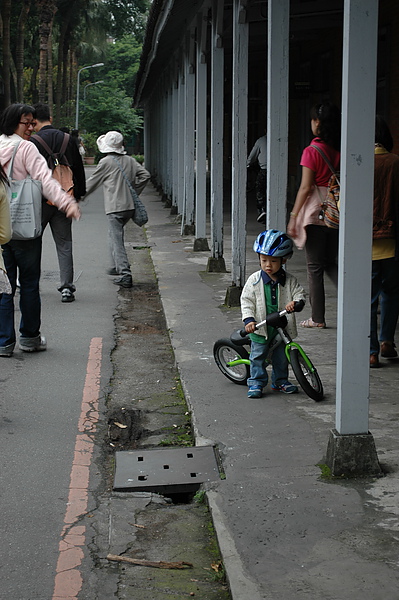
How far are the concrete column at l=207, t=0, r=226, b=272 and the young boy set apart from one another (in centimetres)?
572

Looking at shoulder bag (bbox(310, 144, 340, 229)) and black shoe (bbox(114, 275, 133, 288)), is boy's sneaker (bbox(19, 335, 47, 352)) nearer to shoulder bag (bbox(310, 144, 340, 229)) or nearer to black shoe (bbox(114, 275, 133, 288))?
shoulder bag (bbox(310, 144, 340, 229))

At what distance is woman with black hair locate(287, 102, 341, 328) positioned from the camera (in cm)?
791

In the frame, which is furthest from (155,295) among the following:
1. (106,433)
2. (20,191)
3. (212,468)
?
(212,468)

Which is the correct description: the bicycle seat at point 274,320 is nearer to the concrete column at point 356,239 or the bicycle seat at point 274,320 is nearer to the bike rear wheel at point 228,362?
the bike rear wheel at point 228,362

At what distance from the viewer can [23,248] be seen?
7.65m

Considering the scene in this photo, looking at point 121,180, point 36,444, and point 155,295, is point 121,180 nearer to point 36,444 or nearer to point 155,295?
point 155,295

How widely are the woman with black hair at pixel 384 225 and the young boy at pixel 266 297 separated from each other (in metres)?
0.97

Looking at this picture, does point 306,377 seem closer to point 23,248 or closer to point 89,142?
point 23,248

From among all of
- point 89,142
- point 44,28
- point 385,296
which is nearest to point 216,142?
point 385,296

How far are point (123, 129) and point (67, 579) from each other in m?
54.1

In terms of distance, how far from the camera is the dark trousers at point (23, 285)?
7.64 metres

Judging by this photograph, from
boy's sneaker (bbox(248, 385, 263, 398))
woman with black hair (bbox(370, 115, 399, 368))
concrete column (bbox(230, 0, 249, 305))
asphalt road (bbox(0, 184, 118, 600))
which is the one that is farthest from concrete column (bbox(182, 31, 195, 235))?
boy's sneaker (bbox(248, 385, 263, 398))

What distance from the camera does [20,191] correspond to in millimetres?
7527

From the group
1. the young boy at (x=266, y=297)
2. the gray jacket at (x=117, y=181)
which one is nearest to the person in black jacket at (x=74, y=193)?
the gray jacket at (x=117, y=181)
